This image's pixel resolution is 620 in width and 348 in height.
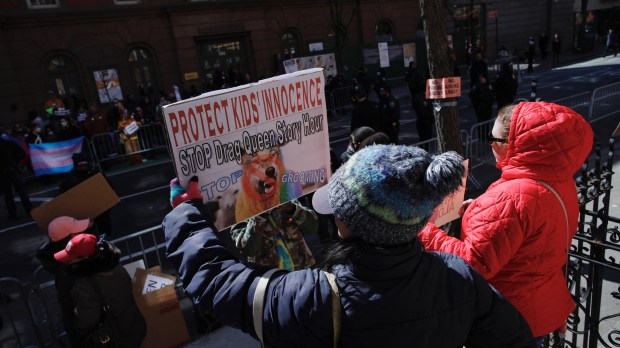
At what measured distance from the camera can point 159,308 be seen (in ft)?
12.4

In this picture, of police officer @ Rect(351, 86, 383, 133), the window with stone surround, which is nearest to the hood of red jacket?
police officer @ Rect(351, 86, 383, 133)

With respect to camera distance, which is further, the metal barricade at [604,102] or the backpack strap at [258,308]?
the metal barricade at [604,102]

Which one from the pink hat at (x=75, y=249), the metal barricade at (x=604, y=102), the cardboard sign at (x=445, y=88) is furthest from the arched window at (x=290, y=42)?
the pink hat at (x=75, y=249)

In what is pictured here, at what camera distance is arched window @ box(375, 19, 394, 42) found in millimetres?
27219

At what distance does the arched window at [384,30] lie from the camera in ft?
89.3

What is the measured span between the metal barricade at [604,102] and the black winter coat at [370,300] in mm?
11039

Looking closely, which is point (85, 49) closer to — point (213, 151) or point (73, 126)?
point (73, 126)

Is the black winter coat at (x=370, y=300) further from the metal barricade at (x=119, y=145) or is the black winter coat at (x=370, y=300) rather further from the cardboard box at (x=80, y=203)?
the metal barricade at (x=119, y=145)

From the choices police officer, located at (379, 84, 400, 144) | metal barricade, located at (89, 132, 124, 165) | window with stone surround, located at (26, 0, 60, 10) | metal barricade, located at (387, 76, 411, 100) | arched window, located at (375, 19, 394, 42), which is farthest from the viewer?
arched window, located at (375, 19, 394, 42)

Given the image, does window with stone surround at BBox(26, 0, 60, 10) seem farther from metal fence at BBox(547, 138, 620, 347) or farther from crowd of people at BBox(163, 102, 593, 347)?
metal fence at BBox(547, 138, 620, 347)

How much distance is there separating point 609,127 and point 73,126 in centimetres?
1369

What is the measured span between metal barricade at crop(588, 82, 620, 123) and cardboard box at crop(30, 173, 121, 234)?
11.1m

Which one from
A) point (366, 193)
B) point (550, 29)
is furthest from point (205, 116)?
point (550, 29)

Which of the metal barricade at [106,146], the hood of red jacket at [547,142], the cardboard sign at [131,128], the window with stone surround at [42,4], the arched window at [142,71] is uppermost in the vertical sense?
the window with stone surround at [42,4]
